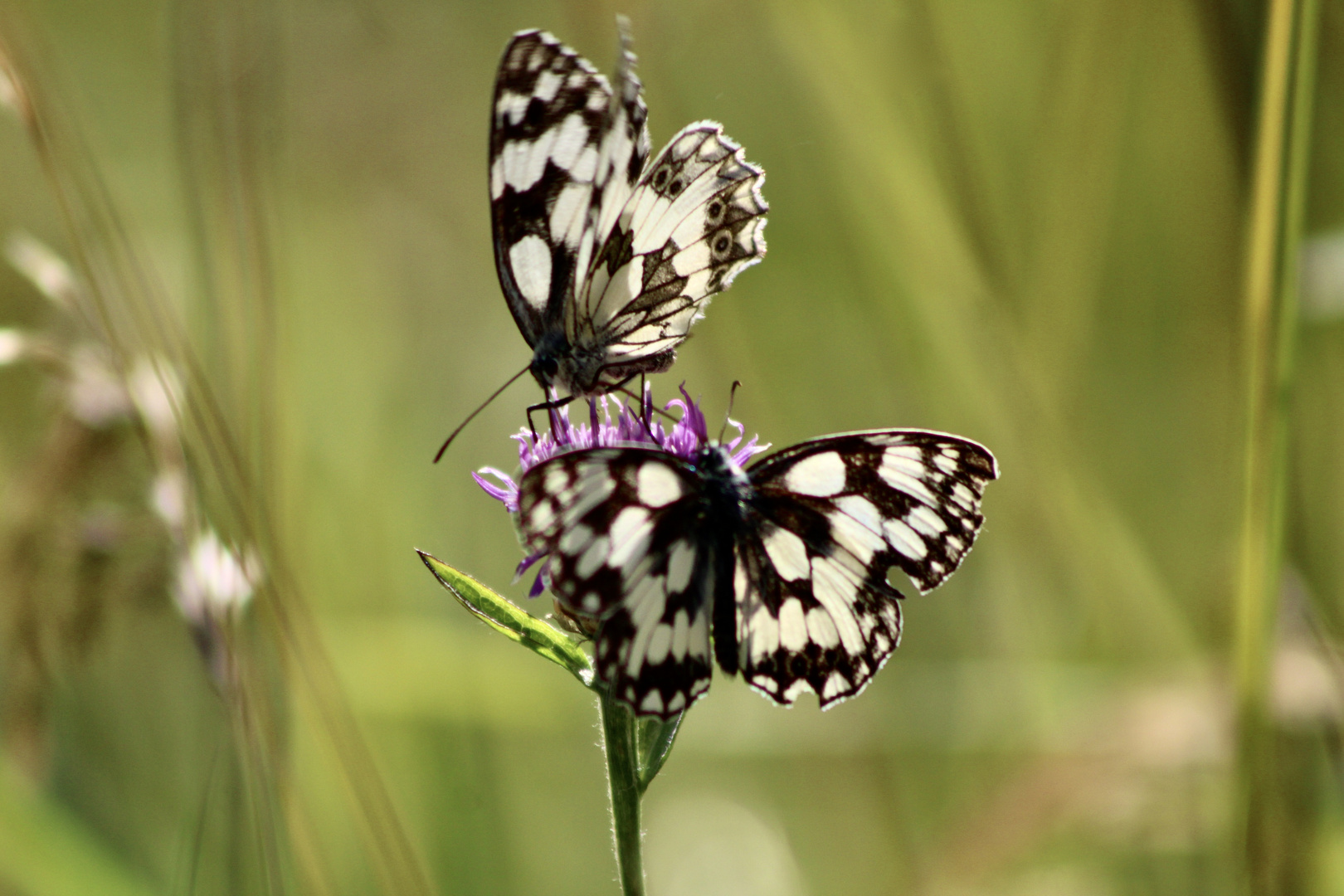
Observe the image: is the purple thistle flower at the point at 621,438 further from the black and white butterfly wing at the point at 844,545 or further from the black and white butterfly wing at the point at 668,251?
the black and white butterfly wing at the point at 668,251

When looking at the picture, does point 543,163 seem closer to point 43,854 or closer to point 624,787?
point 624,787

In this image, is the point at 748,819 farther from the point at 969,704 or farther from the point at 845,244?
the point at 845,244

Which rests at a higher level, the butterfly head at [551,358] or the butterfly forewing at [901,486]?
the butterfly head at [551,358]

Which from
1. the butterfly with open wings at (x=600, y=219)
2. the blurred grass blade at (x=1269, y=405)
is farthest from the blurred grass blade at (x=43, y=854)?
the blurred grass blade at (x=1269, y=405)

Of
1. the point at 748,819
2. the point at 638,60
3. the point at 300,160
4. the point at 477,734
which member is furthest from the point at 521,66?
the point at 300,160

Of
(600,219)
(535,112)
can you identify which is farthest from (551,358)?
(535,112)

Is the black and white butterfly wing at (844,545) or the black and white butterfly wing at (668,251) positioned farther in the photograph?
the black and white butterfly wing at (668,251)

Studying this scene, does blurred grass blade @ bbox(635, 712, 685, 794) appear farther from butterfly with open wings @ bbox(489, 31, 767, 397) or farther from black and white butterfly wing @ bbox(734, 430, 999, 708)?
butterfly with open wings @ bbox(489, 31, 767, 397)
